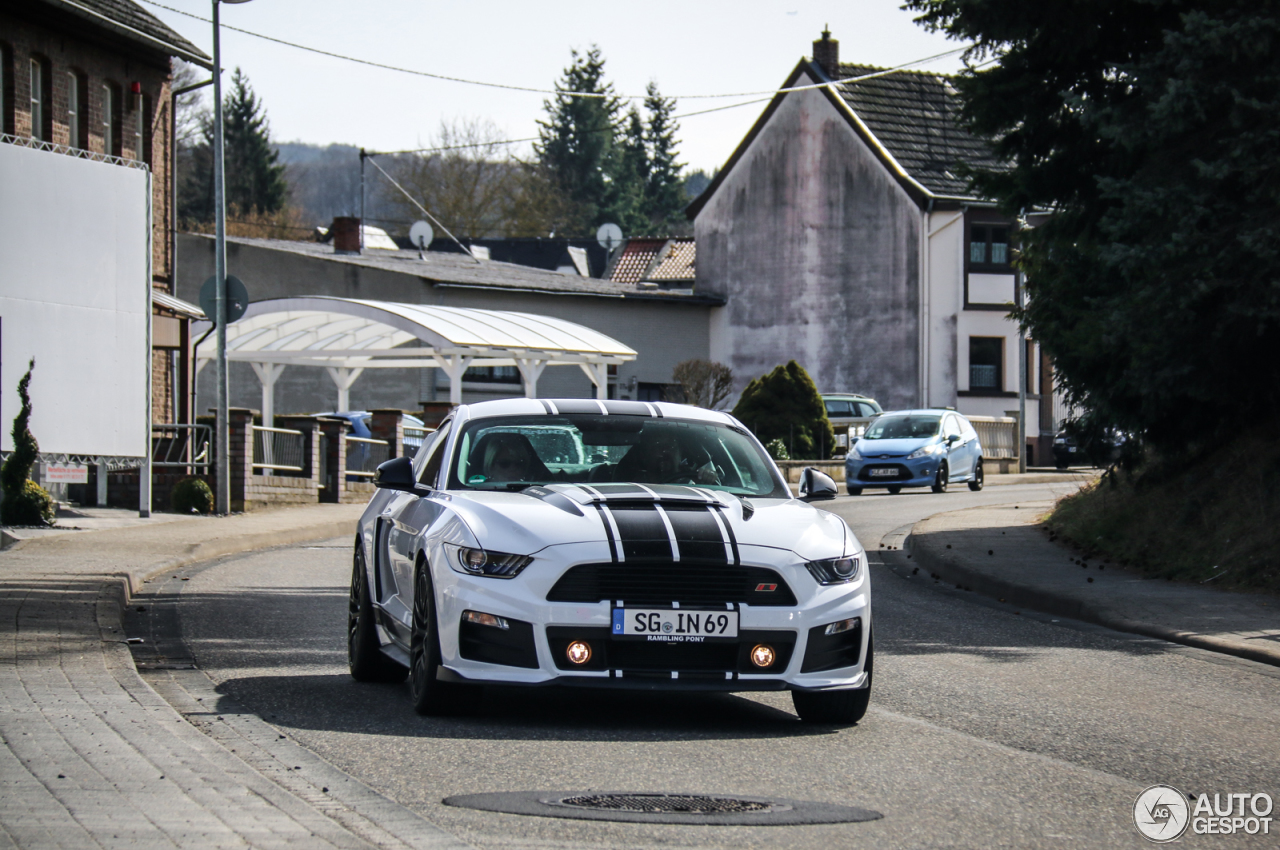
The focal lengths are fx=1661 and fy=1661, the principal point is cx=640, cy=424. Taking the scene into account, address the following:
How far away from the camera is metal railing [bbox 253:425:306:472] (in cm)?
2775

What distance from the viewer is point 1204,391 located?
581 inches

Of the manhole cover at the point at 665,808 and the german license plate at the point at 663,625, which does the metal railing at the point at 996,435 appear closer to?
the german license plate at the point at 663,625

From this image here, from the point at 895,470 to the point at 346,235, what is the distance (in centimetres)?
2702

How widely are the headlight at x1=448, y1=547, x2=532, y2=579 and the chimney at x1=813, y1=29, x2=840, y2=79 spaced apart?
5076 centimetres

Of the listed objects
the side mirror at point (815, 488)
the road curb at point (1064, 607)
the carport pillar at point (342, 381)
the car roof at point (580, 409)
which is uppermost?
the carport pillar at point (342, 381)

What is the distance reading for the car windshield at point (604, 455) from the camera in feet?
27.5

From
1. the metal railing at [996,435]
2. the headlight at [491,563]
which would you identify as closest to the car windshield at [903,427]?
the metal railing at [996,435]

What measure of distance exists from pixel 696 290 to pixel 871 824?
52.4m

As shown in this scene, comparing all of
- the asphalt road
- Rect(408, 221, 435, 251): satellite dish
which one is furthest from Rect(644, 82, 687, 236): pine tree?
the asphalt road

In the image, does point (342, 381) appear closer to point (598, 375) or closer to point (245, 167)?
point (598, 375)

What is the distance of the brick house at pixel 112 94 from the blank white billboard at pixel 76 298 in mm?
4889

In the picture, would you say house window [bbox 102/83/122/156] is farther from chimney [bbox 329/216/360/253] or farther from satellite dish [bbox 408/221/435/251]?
satellite dish [bbox 408/221/435/251]

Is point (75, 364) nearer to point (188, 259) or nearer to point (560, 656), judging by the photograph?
point (560, 656)

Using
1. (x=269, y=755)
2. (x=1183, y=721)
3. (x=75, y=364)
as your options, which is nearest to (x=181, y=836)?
(x=269, y=755)
